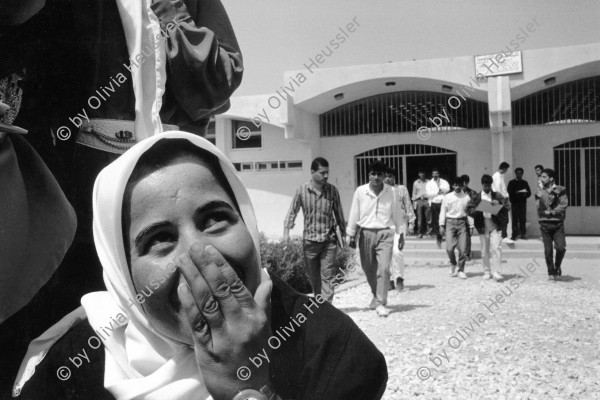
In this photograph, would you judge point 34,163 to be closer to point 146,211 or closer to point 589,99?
point 146,211

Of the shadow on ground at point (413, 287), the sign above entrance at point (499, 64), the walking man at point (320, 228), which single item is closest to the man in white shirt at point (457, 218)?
the shadow on ground at point (413, 287)

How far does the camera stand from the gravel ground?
191 inches

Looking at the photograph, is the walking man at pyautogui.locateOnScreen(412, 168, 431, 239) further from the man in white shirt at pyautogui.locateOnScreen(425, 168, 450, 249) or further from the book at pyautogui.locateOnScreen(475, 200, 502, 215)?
the book at pyautogui.locateOnScreen(475, 200, 502, 215)

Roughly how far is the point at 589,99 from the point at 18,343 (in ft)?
50.2

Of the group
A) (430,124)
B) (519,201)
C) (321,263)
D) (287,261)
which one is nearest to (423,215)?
(519,201)

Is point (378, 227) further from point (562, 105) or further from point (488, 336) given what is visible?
point (562, 105)

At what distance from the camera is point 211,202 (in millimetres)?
1376

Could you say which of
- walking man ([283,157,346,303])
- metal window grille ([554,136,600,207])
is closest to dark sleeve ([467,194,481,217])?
walking man ([283,157,346,303])

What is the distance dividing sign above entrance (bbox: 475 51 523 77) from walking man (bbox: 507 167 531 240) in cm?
232

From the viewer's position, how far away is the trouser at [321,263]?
719 centimetres

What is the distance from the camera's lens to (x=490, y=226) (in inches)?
381

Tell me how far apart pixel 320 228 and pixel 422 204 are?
8.29 metres

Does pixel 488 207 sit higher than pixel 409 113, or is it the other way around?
pixel 409 113

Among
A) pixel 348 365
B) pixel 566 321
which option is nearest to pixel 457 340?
pixel 566 321
